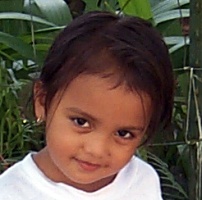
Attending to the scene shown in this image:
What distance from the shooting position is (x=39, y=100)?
1362 mm

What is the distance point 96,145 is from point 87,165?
45mm

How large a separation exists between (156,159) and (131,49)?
2.33ft

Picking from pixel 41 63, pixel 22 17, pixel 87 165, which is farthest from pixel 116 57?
pixel 22 17

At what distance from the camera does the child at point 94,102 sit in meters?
1.26

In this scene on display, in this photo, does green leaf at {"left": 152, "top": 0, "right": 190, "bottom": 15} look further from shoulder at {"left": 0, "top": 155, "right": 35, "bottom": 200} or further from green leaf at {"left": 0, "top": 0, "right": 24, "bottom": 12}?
Answer: shoulder at {"left": 0, "top": 155, "right": 35, "bottom": 200}

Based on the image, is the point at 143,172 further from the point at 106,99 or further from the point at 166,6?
the point at 166,6

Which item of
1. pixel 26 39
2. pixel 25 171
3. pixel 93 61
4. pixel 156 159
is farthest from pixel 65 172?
pixel 26 39

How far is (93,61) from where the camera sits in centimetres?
127

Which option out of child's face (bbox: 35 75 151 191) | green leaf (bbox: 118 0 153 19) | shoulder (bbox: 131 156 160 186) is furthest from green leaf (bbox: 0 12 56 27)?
child's face (bbox: 35 75 151 191)

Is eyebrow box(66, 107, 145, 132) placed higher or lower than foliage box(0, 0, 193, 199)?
higher

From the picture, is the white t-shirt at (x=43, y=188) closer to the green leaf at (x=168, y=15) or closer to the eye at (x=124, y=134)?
the eye at (x=124, y=134)

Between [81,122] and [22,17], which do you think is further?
[22,17]

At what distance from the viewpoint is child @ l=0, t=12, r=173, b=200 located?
1.26 metres

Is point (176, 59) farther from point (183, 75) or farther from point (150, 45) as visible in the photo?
point (150, 45)
